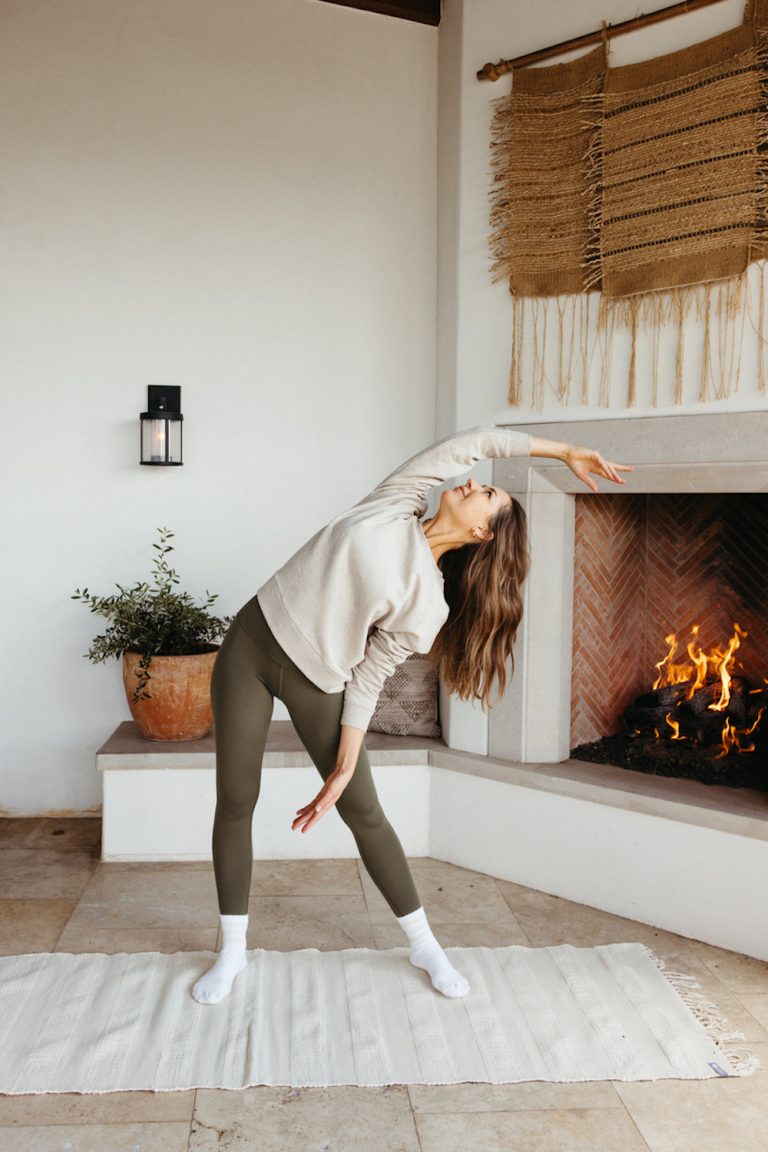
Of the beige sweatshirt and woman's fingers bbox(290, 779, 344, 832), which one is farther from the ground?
the beige sweatshirt

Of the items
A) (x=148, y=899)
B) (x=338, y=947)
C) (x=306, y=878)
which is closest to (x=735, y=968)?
(x=338, y=947)

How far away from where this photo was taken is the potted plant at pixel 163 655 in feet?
10.2

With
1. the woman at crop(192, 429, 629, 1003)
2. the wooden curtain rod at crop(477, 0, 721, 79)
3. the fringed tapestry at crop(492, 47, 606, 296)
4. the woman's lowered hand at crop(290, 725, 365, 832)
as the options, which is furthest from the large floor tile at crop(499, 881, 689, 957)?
the wooden curtain rod at crop(477, 0, 721, 79)

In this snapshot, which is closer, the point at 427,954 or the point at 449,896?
the point at 427,954

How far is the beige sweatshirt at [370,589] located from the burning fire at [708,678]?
4.38 ft

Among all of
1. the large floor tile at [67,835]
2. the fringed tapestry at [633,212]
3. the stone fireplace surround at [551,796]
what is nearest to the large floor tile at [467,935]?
the stone fireplace surround at [551,796]

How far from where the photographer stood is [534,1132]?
183cm

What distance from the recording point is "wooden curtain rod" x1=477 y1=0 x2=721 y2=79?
103 inches

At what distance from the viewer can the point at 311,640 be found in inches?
84.2

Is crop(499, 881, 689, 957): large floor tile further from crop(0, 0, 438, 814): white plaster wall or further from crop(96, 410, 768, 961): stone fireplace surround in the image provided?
crop(0, 0, 438, 814): white plaster wall

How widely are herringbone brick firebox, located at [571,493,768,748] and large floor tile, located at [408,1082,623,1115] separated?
1361 mm

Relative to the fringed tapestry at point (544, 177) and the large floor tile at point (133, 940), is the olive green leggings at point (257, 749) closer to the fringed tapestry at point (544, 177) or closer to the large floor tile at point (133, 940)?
the large floor tile at point (133, 940)

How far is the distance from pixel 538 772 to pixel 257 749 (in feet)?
3.31

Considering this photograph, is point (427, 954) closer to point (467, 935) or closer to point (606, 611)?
point (467, 935)
